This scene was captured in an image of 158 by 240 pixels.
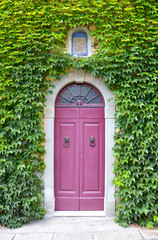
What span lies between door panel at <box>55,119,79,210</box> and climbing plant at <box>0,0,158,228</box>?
0.44 metres

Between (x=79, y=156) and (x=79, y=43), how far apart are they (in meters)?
2.64

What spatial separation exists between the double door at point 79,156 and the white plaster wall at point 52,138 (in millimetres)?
179

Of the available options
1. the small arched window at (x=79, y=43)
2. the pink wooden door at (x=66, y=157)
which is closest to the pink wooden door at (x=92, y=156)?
the pink wooden door at (x=66, y=157)

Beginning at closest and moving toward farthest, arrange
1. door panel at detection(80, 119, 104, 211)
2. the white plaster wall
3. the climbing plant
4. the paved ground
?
the paved ground
the climbing plant
the white plaster wall
door panel at detection(80, 119, 104, 211)

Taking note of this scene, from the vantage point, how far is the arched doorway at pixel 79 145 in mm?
4852

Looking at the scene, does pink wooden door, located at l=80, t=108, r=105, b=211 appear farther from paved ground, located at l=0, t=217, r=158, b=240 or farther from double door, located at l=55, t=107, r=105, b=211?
paved ground, located at l=0, t=217, r=158, b=240

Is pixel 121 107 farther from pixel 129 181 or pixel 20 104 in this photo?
pixel 20 104

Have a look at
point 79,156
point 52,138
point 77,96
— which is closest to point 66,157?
point 79,156

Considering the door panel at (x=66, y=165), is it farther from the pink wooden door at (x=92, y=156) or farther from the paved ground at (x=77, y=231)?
the paved ground at (x=77, y=231)

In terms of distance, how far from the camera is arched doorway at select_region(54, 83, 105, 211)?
4852 millimetres

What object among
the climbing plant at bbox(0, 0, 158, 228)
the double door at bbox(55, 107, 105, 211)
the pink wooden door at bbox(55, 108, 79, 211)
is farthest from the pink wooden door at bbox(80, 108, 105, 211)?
the climbing plant at bbox(0, 0, 158, 228)

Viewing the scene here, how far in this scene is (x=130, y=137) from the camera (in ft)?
14.4

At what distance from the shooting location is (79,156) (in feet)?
16.0

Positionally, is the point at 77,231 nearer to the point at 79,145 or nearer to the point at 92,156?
the point at 92,156
